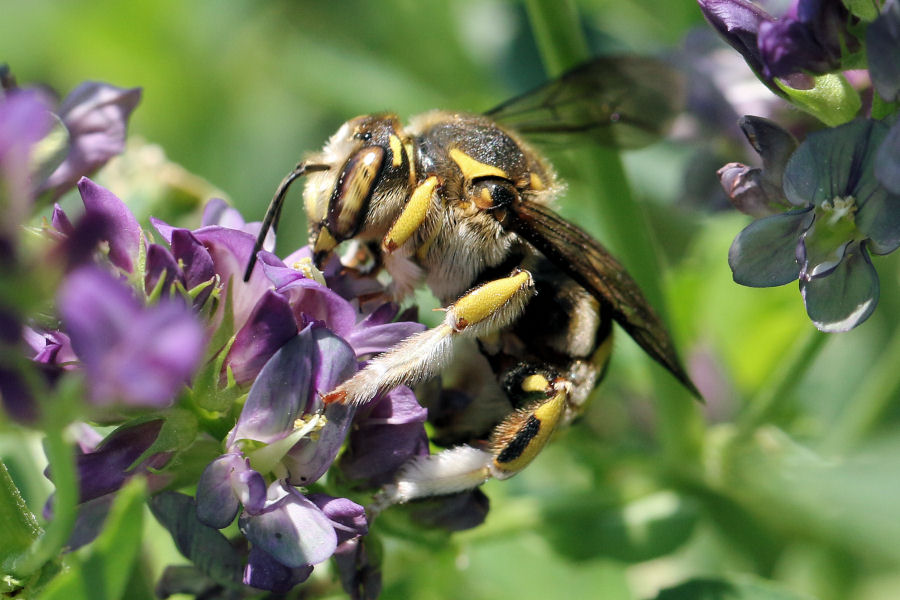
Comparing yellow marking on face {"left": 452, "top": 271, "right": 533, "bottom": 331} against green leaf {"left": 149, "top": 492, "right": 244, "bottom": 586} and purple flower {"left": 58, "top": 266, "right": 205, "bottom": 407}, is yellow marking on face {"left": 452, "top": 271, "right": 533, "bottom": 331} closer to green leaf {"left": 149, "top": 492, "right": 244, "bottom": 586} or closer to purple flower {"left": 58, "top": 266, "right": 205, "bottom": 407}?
green leaf {"left": 149, "top": 492, "right": 244, "bottom": 586}

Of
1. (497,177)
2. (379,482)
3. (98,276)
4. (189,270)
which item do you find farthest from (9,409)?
(497,177)

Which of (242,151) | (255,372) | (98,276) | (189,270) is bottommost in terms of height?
(242,151)

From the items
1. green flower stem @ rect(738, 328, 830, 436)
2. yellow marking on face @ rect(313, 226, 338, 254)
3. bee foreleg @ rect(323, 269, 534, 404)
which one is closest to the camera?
bee foreleg @ rect(323, 269, 534, 404)

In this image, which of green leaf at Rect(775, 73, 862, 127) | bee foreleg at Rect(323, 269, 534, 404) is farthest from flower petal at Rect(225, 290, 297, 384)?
green leaf at Rect(775, 73, 862, 127)

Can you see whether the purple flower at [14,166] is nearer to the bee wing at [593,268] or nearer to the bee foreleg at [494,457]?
the bee foreleg at [494,457]

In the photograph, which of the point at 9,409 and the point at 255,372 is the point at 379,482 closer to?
the point at 255,372

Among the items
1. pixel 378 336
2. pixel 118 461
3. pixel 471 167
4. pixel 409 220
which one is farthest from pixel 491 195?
pixel 118 461
